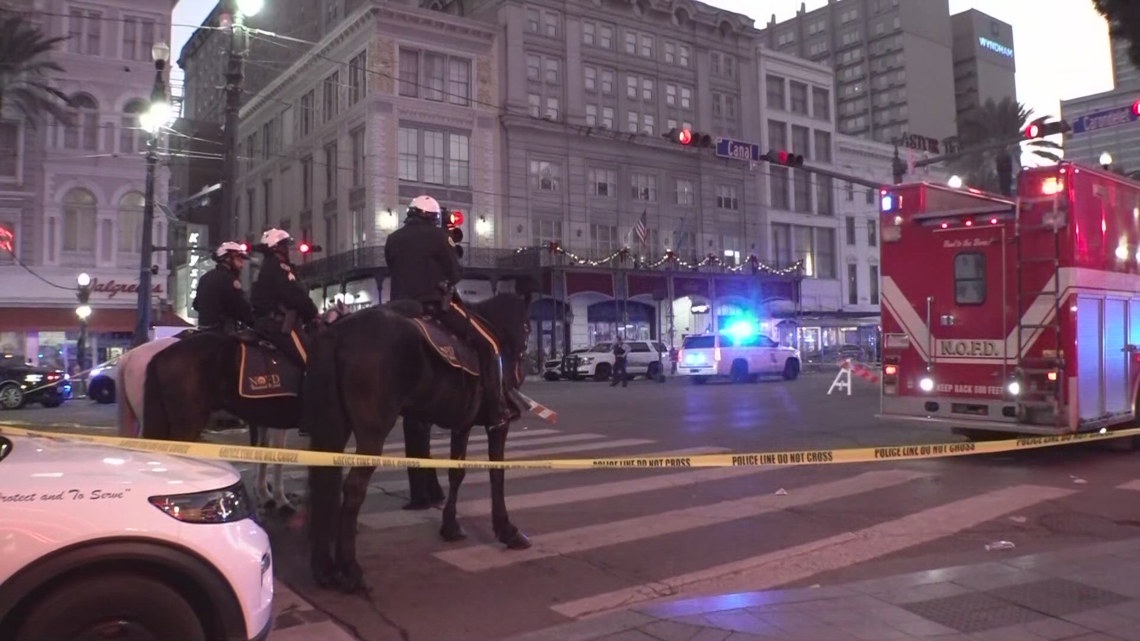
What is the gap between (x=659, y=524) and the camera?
781cm

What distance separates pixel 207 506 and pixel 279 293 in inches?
141

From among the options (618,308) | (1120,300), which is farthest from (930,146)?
(1120,300)

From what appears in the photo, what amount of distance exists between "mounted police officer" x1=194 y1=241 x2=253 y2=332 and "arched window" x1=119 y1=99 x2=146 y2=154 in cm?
3475

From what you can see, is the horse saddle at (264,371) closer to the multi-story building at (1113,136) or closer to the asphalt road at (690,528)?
the asphalt road at (690,528)

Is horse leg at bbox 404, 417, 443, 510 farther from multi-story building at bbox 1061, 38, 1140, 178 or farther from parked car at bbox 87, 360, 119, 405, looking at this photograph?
multi-story building at bbox 1061, 38, 1140, 178

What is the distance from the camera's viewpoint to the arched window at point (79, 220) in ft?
124

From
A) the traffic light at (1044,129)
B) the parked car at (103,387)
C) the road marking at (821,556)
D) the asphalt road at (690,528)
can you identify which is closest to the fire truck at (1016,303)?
the asphalt road at (690,528)

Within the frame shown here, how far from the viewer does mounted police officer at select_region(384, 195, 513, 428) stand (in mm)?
6598

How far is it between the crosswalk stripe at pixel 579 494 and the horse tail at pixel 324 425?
73.4 inches

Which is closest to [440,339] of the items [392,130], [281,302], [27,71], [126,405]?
[281,302]

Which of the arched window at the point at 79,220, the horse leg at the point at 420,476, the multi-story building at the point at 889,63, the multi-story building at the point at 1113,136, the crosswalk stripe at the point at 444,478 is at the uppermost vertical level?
the multi-story building at the point at 889,63

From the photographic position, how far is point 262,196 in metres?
56.1

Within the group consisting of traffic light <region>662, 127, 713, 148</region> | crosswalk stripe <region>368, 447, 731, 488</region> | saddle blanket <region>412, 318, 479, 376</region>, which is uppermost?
traffic light <region>662, 127, 713, 148</region>

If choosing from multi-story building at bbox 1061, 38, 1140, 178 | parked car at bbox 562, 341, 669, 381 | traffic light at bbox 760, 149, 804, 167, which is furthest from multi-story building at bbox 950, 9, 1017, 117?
traffic light at bbox 760, 149, 804, 167
